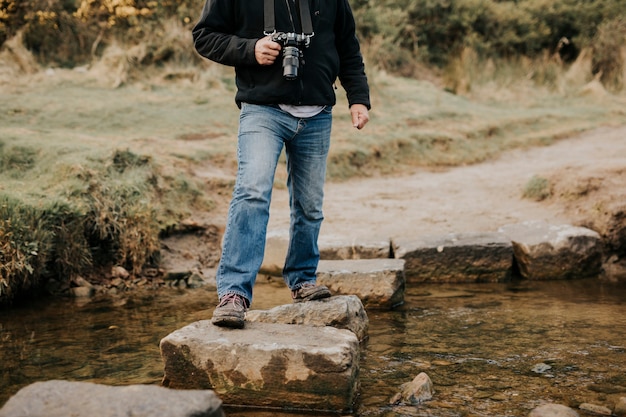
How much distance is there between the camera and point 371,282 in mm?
4801

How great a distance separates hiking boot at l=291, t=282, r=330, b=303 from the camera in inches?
152

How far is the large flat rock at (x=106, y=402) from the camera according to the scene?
230 cm

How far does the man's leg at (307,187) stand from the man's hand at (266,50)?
38 cm

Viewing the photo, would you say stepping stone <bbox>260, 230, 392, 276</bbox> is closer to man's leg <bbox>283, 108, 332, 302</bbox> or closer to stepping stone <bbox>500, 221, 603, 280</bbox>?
stepping stone <bbox>500, 221, 603, 280</bbox>

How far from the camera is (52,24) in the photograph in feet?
34.4

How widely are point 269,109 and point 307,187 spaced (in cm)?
49

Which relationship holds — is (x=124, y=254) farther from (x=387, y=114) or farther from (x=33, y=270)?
(x=387, y=114)

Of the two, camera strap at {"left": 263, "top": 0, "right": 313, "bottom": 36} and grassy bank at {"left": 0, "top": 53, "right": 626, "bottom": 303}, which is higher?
camera strap at {"left": 263, "top": 0, "right": 313, "bottom": 36}

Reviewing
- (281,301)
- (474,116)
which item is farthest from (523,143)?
(281,301)

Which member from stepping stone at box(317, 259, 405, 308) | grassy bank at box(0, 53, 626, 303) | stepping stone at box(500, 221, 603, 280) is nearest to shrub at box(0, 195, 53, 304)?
grassy bank at box(0, 53, 626, 303)

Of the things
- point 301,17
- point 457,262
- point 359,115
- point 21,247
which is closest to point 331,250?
point 457,262

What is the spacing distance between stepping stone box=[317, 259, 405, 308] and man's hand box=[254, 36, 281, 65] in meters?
1.95

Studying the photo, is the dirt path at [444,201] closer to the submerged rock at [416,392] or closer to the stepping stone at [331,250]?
the stepping stone at [331,250]

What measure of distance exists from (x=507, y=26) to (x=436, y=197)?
9.50 m
